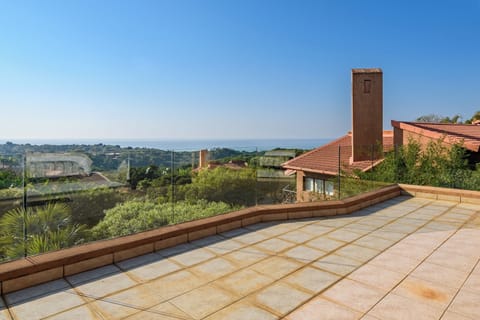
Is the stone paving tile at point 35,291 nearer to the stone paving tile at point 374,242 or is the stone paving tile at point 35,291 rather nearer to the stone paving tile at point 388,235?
the stone paving tile at point 374,242

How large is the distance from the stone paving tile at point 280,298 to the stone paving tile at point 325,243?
110cm

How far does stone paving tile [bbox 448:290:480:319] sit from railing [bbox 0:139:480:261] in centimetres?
319

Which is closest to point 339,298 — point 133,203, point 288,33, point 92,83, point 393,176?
point 133,203

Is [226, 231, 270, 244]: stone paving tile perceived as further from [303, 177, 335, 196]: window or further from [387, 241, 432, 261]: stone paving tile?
[303, 177, 335, 196]: window

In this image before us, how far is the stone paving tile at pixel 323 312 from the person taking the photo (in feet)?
6.55

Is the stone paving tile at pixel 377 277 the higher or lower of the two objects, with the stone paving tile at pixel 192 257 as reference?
lower

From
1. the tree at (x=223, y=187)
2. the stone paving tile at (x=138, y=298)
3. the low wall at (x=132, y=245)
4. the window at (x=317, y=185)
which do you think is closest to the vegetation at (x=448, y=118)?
the window at (x=317, y=185)

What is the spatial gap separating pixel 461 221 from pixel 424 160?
10.6 ft

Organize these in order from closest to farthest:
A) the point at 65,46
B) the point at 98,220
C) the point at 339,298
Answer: the point at 339,298 < the point at 98,220 < the point at 65,46

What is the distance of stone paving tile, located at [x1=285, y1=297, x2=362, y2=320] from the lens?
200 cm

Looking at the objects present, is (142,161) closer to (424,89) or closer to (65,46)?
(65,46)

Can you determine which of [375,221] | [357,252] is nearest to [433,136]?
[375,221]

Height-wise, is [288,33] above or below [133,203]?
above

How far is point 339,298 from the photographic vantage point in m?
2.25
